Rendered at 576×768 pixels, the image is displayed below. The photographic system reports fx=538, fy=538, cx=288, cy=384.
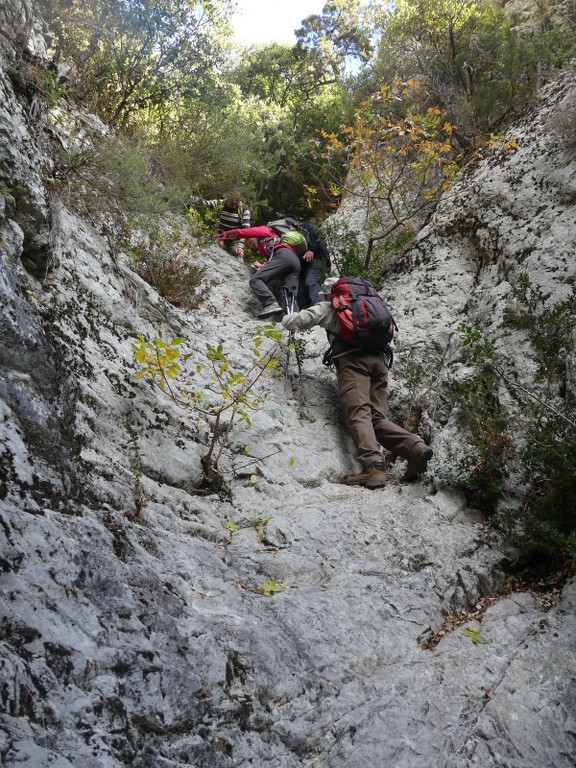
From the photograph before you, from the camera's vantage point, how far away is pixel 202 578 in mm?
3275

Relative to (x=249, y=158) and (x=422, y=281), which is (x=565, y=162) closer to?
(x=422, y=281)

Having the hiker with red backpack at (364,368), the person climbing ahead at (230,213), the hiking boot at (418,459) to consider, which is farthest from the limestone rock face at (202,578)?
the person climbing ahead at (230,213)

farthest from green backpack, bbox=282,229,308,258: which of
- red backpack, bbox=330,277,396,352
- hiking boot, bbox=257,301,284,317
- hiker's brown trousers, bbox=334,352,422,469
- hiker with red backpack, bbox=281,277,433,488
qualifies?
hiker's brown trousers, bbox=334,352,422,469

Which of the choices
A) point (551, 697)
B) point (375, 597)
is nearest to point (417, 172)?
point (375, 597)

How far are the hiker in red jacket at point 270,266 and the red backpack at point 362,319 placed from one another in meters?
1.82

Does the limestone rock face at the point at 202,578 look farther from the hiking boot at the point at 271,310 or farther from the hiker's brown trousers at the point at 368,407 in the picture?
the hiking boot at the point at 271,310

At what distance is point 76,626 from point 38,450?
0.95 meters

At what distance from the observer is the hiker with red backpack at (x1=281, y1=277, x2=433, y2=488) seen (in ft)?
17.7

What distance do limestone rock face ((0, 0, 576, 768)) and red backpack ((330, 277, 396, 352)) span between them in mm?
920

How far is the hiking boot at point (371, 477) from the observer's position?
532 centimetres

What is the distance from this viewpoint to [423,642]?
11.7 ft

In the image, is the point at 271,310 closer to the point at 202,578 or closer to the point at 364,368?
the point at 364,368

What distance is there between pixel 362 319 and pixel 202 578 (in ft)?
11.3

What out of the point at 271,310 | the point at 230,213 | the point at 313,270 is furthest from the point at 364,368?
the point at 230,213
